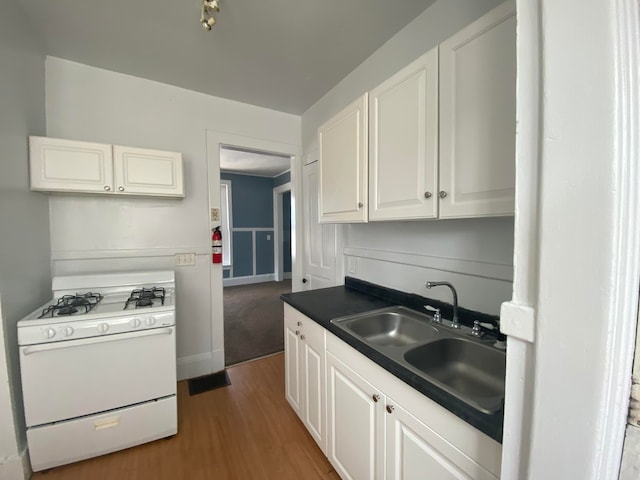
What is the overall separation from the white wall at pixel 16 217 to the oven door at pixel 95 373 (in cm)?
9

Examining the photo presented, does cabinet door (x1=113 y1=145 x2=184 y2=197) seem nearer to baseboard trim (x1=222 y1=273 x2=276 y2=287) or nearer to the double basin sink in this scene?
the double basin sink

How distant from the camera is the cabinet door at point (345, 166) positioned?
4.67 ft

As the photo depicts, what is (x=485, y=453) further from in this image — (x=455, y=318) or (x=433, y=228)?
(x=433, y=228)

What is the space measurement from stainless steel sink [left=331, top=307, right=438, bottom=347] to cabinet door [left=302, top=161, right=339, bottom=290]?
860mm

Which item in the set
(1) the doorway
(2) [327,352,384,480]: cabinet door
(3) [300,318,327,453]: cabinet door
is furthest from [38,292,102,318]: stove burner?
(1) the doorway

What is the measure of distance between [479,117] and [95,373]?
7.45 ft

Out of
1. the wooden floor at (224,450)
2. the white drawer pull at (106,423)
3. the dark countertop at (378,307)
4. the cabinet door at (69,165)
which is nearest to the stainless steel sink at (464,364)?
the dark countertop at (378,307)

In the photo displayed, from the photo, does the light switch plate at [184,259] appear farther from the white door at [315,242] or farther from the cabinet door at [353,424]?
the cabinet door at [353,424]

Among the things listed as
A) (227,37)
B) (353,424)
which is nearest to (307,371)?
(353,424)

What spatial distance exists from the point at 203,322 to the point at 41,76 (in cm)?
218

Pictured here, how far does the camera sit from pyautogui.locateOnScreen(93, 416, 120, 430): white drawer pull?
1.51 meters

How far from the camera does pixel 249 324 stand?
12.0 feet

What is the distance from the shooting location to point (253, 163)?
498 centimetres

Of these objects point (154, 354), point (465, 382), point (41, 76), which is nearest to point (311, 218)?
point (154, 354)
